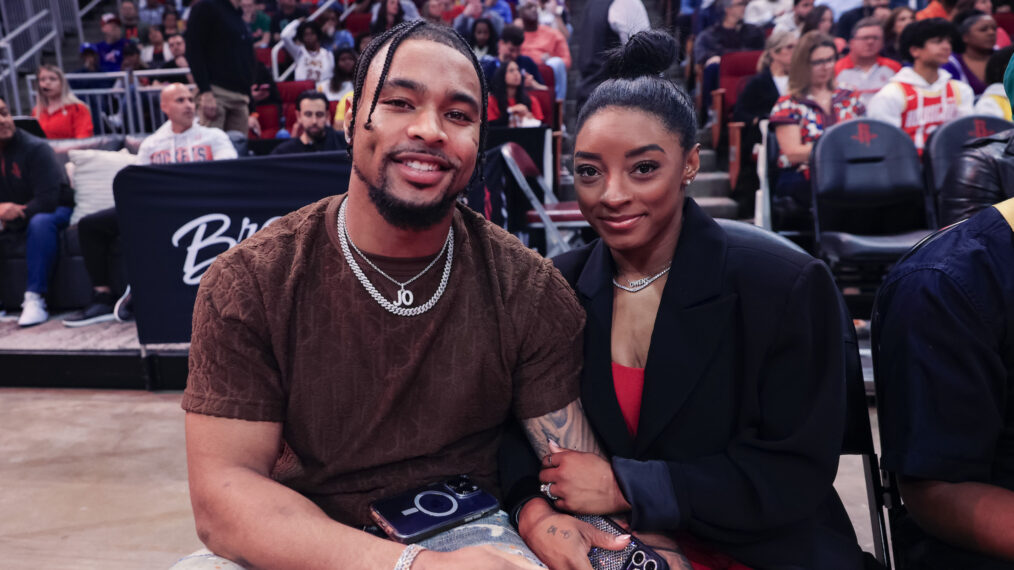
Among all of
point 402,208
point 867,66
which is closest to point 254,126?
point 867,66

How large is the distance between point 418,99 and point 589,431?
0.77 metres

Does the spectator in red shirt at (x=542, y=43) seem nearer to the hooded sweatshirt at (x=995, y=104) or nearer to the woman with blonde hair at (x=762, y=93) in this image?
the woman with blonde hair at (x=762, y=93)

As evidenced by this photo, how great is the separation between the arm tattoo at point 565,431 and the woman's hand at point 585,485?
0.26 ft

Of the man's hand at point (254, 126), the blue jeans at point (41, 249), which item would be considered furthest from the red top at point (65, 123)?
the blue jeans at point (41, 249)

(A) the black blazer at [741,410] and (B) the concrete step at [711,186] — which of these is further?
(B) the concrete step at [711,186]

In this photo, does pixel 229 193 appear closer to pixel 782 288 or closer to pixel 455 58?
pixel 455 58

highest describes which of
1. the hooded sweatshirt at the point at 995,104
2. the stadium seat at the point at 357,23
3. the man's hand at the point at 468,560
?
the stadium seat at the point at 357,23

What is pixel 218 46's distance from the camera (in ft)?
20.8

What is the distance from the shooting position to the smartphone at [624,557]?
1.36 m

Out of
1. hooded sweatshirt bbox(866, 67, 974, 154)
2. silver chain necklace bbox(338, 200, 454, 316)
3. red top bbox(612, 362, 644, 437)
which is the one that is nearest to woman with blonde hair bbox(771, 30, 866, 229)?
hooded sweatshirt bbox(866, 67, 974, 154)

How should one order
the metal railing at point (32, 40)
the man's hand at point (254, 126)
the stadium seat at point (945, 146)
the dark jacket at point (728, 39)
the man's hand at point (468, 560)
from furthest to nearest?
the metal railing at point (32, 40) < the dark jacket at point (728, 39) < the man's hand at point (254, 126) < the stadium seat at point (945, 146) < the man's hand at point (468, 560)

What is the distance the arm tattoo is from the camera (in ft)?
5.23

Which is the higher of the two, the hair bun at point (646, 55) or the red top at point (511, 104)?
the hair bun at point (646, 55)

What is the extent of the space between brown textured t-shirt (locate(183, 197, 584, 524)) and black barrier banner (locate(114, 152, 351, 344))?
2348mm
